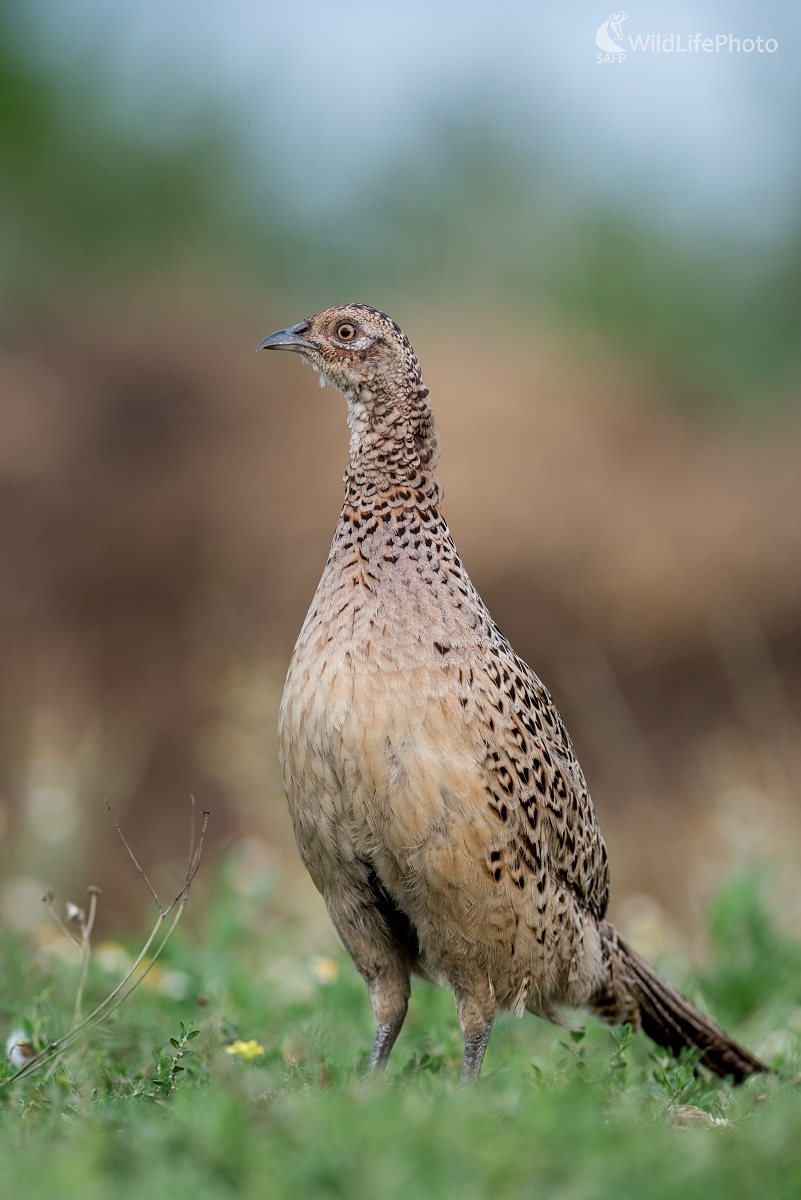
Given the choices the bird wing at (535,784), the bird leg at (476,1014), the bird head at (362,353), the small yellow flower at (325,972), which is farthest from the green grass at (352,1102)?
the bird head at (362,353)

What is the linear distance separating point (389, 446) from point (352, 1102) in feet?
6.32

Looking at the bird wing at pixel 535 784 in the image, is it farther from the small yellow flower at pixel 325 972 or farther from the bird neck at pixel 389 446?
the small yellow flower at pixel 325 972

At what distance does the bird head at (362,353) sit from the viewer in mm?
4016

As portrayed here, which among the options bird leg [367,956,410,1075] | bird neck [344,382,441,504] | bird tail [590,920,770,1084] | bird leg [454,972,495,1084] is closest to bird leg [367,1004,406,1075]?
bird leg [367,956,410,1075]

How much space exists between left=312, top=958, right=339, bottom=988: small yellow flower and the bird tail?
999 millimetres

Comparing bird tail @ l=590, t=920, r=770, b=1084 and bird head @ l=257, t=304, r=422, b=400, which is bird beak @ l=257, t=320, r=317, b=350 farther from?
bird tail @ l=590, t=920, r=770, b=1084

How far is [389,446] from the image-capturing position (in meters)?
4.00

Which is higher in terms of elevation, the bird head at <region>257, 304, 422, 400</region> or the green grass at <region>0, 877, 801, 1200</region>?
the bird head at <region>257, 304, 422, 400</region>

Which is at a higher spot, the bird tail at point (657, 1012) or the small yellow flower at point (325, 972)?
the bird tail at point (657, 1012)

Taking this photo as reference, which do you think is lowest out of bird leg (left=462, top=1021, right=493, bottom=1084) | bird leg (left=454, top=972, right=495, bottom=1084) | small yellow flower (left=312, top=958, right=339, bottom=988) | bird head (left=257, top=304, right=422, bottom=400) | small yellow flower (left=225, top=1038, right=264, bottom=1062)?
small yellow flower (left=312, top=958, right=339, bottom=988)

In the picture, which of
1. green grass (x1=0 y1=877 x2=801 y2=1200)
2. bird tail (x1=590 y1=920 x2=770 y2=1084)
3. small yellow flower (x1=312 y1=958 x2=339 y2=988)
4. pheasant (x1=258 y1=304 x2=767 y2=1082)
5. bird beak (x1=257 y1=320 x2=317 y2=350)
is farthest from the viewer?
small yellow flower (x1=312 y1=958 x2=339 y2=988)

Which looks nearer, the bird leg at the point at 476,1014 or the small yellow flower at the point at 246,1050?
the small yellow flower at the point at 246,1050

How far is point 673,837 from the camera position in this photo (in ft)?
27.6

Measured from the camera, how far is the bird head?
13.2 feet
